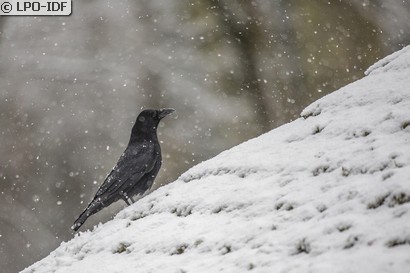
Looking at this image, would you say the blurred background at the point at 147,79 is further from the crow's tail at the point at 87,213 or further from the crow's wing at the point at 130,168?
the crow's tail at the point at 87,213

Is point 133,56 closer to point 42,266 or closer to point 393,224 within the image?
point 42,266

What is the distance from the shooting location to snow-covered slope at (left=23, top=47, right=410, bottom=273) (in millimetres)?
1746

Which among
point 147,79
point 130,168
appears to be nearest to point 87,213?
point 130,168

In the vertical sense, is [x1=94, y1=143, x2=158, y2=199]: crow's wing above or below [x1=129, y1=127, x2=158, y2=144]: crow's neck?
below

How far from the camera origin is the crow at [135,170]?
15.2 ft

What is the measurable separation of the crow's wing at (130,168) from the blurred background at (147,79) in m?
7.57

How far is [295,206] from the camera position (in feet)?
7.14

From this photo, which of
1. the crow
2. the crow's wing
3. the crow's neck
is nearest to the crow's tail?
the crow

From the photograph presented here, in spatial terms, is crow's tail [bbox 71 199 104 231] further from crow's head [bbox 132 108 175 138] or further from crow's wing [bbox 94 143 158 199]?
crow's head [bbox 132 108 175 138]

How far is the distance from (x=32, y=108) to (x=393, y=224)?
13.5m

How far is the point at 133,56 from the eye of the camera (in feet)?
46.0

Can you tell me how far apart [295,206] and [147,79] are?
38.9 feet

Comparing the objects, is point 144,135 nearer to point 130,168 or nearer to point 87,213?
point 130,168

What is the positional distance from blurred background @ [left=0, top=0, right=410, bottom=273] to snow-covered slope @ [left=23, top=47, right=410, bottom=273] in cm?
924
